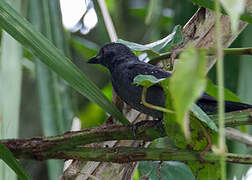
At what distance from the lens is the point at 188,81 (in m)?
0.47

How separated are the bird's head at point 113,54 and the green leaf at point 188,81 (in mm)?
1948

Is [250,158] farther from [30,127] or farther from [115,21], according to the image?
[30,127]

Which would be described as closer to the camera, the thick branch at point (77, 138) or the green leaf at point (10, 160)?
the green leaf at point (10, 160)

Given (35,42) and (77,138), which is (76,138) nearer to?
(77,138)

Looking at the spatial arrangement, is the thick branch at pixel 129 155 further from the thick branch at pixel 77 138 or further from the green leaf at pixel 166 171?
the green leaf at pixel 166 171

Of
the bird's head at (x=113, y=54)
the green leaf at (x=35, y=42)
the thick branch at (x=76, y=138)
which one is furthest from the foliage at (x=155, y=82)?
the bird's head at (x=113, y=54)

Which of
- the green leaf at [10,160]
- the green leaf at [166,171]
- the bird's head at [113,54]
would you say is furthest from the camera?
the bird's head at [113,54]

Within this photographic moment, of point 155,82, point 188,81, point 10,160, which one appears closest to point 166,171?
point 10,160

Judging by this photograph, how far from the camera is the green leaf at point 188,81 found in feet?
1.53

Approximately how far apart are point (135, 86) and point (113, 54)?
575 millimetres

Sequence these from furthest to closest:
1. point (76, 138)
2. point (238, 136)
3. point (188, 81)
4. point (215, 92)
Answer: point (215, 92), point (238, 136), point (76, 138), point (188, 81)

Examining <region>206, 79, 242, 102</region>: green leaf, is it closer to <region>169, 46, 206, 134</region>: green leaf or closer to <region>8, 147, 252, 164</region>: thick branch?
<region>8, 147, 252, 164</region>: thick branch

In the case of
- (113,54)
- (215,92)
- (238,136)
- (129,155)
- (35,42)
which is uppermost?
(113,54)

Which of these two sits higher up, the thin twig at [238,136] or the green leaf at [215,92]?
the green leaf at [215,92]
